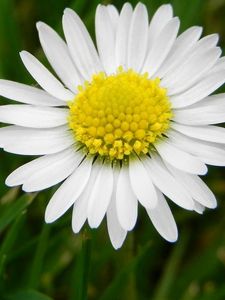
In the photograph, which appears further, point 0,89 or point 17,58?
point 17,58

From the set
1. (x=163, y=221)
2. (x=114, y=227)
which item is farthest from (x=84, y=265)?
(x=163, y=221)

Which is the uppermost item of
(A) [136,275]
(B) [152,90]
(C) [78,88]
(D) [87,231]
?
(C) [78,88]

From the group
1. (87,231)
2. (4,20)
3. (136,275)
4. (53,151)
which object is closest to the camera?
(87,231)

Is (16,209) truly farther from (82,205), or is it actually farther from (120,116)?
(120,116)

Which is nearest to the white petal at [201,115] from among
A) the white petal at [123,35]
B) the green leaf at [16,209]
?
the white petal at [123,35]

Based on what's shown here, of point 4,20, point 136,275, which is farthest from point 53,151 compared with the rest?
point 4,20

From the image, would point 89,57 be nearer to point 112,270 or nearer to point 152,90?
point 152,90

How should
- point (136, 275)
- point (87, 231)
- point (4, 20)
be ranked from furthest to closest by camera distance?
point (4, 20)
point (136, 275)
point (87, 231)
